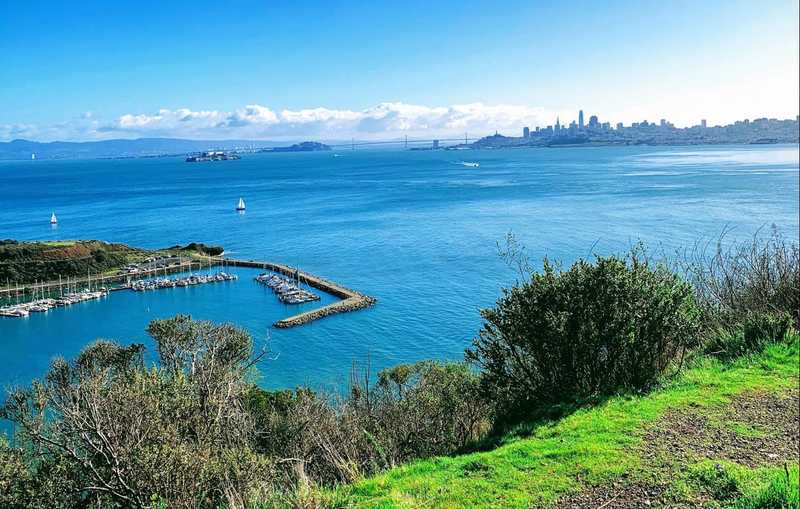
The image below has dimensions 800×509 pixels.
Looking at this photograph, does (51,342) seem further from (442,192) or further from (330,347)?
(442,192)

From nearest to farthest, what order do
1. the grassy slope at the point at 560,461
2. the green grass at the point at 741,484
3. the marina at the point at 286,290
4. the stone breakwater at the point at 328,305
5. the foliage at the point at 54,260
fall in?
1. the green grass at the point at 741,484
2. the grassy slope at the point at 560,461
3. the stone breakwater at the point at 328,305
4. the marina at the point at 286,290
5. the foliage at the point at 54,260

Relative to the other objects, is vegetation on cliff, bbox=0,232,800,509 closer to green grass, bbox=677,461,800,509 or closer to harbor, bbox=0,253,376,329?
green grass, bbox=677,461,800,509

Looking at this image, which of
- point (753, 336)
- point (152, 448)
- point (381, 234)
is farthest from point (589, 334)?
point (381, 234)

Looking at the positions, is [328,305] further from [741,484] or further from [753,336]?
[741,484]

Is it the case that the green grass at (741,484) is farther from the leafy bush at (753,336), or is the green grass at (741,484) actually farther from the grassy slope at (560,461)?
the leafy bush at (753,336)

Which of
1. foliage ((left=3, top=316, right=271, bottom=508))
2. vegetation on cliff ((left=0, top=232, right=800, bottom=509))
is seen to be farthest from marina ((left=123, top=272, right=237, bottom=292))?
foliage ((left=3, top=316, right=271, bottom=508))

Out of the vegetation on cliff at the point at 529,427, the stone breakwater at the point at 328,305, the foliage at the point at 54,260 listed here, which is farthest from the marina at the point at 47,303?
the vegetation on cliff at the point at 529,427

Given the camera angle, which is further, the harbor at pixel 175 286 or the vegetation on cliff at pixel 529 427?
the harbor at pixel 175 286

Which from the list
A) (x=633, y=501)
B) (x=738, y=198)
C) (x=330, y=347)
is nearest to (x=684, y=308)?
(x=633, y=501)
